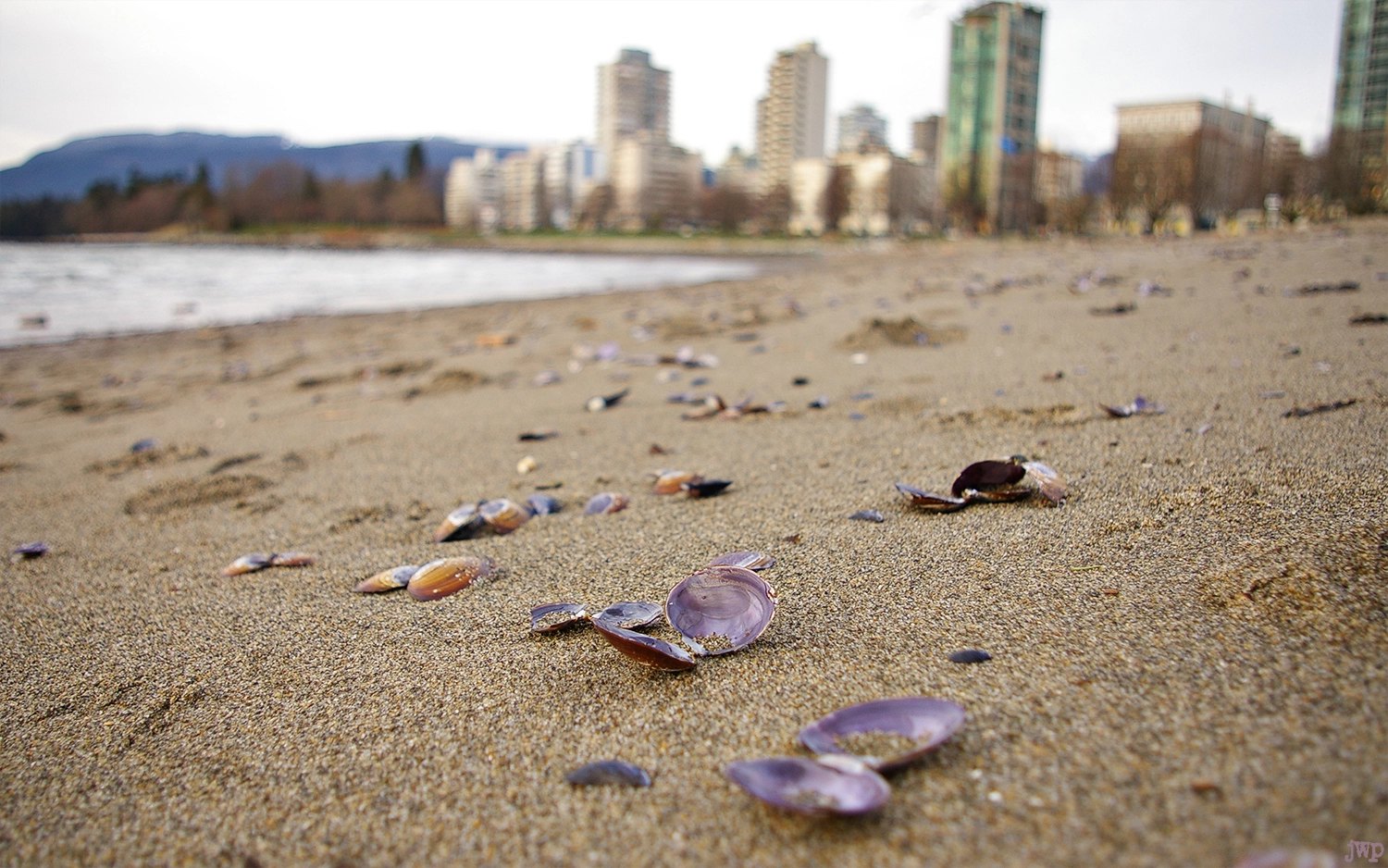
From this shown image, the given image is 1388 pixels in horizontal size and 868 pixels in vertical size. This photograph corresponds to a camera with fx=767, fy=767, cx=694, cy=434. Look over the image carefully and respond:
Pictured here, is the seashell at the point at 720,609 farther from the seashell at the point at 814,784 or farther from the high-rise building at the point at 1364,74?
the high-rise building at the point at 1364,74

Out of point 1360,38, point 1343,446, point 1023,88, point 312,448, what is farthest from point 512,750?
point 1023,88

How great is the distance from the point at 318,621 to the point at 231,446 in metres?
3.06

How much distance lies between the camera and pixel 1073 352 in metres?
4.86

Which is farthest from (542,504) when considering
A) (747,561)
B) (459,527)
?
(747,561)

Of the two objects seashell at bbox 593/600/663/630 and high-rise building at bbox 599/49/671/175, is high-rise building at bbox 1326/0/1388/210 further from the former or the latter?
high-rise building at bbox 599/49/671/175

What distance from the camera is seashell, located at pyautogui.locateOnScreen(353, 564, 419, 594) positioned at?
7.07ft

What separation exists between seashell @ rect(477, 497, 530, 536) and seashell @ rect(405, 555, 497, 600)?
40 centimetres

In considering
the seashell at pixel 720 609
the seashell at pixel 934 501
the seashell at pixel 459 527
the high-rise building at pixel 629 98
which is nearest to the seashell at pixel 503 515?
the seashell at pixel 459 527

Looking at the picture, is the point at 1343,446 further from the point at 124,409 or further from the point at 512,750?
the point at 124,409

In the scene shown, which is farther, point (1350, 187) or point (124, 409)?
point (1350, 187)

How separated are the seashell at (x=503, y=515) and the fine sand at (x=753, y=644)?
7cm

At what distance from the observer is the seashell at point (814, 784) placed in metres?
1.06

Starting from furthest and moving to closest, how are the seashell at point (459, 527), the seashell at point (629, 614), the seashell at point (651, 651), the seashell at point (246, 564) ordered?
1. the seashell at point (459, 527)
2. the seashell at point (246, 564)
3. the seashell at point (629, 614)
4. the seashell at point (651, 651)

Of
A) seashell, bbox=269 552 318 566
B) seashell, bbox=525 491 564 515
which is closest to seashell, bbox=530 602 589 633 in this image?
seashell, bbox=525 491 564 515
